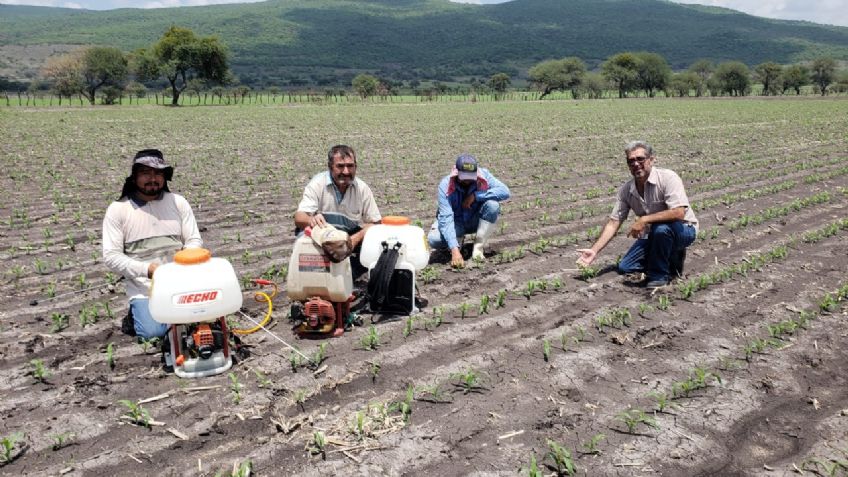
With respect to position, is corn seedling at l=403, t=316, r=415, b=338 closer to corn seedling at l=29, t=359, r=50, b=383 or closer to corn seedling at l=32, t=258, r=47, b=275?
corn seedling at l=29, t=359, r=50, b=383

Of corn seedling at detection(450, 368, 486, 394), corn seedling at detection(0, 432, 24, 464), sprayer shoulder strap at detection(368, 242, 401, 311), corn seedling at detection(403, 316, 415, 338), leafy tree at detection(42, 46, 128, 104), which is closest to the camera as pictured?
corn seedling at detection(0, 432, 24, 464)

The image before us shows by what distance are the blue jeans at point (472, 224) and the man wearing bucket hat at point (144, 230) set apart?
3247 mm

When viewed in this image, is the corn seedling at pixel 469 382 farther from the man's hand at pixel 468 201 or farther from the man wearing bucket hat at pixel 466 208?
the man's hand at pixel 468 201

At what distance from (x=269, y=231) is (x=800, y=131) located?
24.5 meters

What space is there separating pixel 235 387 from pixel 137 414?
0.66m

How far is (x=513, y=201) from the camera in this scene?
1176cm

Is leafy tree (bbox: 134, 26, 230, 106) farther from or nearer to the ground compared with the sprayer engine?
farther from the ground

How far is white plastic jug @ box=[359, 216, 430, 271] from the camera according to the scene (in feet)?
19.3

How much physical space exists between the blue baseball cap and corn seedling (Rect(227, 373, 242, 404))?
372cm

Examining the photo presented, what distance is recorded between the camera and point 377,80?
102188 mm

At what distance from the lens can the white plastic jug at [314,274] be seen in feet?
17.3

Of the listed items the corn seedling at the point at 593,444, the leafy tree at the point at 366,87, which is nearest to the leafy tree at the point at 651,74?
the leafy tree at the point at 366,87

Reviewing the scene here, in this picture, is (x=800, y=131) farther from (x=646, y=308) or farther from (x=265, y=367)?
(x=265, y=367)

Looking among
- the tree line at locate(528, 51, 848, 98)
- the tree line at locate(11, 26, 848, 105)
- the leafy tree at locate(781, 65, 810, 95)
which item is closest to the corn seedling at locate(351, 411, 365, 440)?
the tree line at locate(11, 26, 848, 105)
